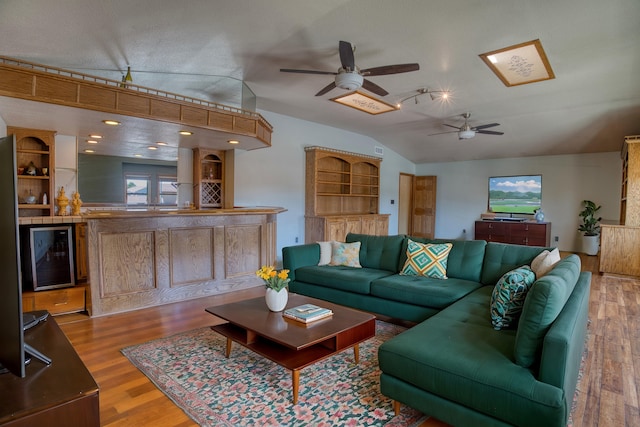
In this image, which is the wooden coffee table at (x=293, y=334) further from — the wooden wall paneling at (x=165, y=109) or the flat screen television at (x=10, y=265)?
the wooden wall paneling at (x=165, y=109)

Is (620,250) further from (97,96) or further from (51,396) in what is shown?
(97,96)

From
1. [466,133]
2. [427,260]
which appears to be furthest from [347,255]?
[466,133]

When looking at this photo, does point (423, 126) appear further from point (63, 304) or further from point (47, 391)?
point (47, 391)

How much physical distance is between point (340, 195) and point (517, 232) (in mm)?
4321

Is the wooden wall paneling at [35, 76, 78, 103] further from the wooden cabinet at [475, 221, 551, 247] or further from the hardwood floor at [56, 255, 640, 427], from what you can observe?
the wooden cabinet at [475, 221, 551, 247]

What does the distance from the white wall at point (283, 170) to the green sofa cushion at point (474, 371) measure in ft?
15.3

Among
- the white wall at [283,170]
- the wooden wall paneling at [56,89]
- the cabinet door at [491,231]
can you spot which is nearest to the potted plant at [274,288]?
the wooden wall paneling at [56,89]

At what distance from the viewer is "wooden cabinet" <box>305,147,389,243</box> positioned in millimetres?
6996

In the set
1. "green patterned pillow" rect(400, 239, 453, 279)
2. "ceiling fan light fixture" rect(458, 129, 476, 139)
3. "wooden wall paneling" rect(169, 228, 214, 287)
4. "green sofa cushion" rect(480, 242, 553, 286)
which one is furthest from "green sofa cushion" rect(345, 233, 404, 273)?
"ceiling fan light fixture" rect(458, 129, 476, 139)

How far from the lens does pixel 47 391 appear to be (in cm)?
98

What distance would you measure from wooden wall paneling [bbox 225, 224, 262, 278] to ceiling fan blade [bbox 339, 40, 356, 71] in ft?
8.25

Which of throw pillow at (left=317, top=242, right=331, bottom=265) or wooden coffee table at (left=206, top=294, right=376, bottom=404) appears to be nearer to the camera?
wooden coffee table at (left=206, top=294, right=376, bottom=404)

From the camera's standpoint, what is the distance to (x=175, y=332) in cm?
328

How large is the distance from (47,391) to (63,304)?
3.25 metres
